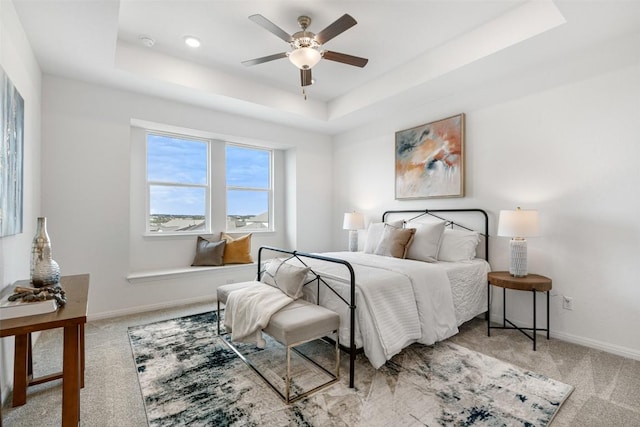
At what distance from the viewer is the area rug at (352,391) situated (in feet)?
5.78

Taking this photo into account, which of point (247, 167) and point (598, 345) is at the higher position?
point (247, 167)

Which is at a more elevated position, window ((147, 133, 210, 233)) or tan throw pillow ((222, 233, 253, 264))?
window ((147, 133, 210, 233))

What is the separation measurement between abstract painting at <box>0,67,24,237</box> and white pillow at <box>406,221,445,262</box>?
3360 mm

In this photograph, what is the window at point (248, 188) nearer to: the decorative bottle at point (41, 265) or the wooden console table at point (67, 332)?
the decorative bottle at point (41, 265)

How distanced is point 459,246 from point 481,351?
3.65 feet

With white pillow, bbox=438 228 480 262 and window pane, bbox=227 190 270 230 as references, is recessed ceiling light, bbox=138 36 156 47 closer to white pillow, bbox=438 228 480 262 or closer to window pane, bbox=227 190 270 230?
window pane, bbox=227 190 270 230

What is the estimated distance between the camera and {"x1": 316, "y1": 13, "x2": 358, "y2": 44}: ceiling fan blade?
7.16 ft

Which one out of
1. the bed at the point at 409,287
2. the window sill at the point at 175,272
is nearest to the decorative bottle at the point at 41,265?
the bed at the point at 409,287

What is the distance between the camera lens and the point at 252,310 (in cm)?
223

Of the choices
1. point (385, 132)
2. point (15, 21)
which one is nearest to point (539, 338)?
point (385, 132)

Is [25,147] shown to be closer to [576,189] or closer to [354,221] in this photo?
[354,221]

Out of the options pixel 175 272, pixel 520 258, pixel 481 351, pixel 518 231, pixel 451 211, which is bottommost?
pixel 481 351

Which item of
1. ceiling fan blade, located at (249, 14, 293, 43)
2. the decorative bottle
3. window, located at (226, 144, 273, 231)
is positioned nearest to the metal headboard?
window, located at (226, 144, 273, 231)

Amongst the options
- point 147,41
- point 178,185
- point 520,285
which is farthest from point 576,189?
point 178,185
